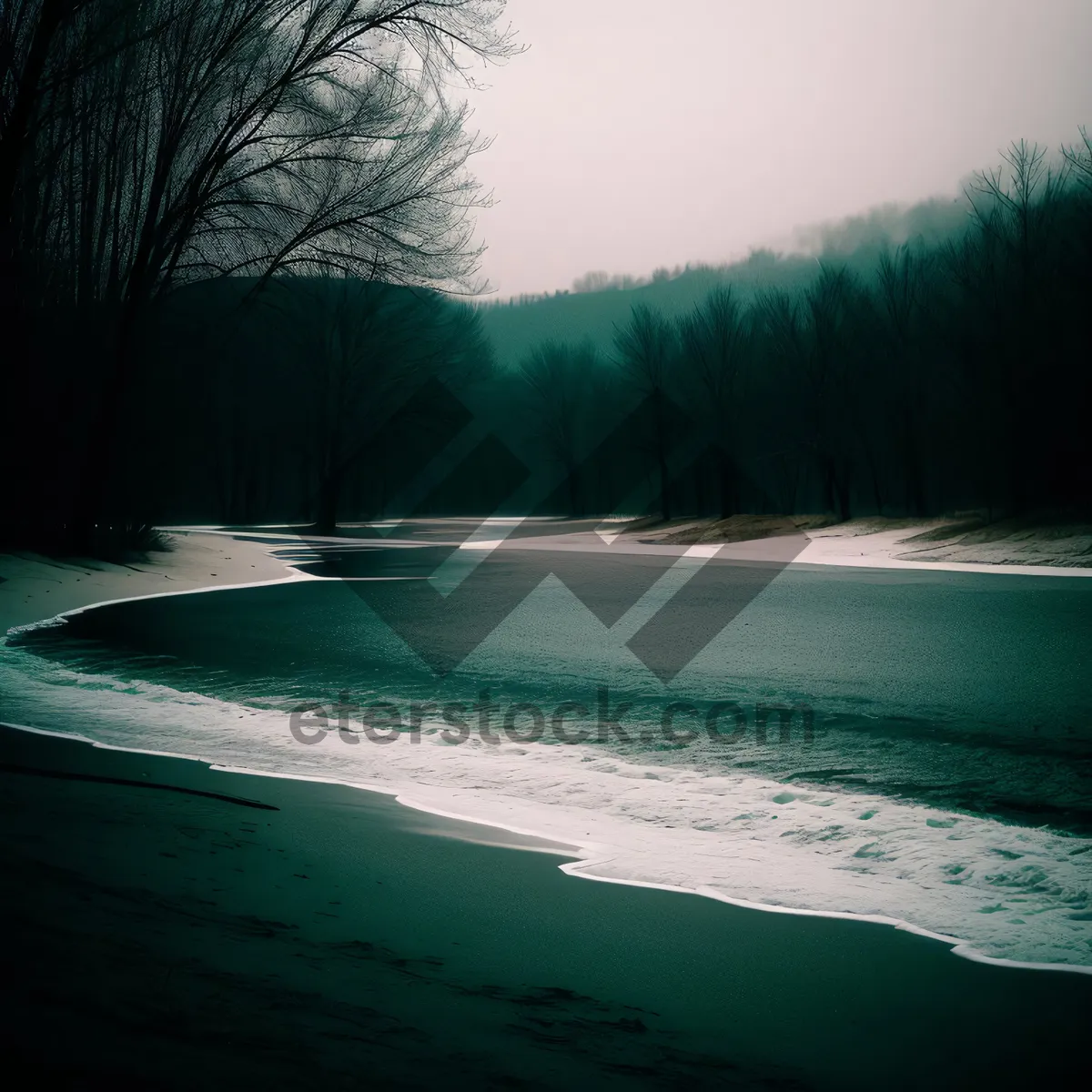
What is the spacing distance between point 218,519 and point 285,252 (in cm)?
4552

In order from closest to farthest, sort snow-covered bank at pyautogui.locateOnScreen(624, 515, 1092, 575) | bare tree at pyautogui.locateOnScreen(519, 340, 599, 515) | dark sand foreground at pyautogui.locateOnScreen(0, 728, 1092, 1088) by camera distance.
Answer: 1. dark sand foreground at pyautogui.locateOnScreen(0, 728, 1092, 1088)
2. snow-covered bank at pyautogui.locateOnScreen(624, 515, 1092, 575)
3. bare tree at pyautogui.locateOnScreen(519, 340, 599, 515)

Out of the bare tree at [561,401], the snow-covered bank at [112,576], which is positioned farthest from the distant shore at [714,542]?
the bare tree at [561,401]

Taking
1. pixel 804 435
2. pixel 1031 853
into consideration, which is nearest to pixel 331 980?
pixel 1031 853

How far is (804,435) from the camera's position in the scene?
51500 mm

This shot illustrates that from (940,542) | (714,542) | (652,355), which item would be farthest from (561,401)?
(940,542)

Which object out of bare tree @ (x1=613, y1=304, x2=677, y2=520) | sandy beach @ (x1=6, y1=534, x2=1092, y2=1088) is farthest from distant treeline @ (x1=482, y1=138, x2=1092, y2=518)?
sandy beach @ (x1=6, y1=534, x2=1092, y2=1088)

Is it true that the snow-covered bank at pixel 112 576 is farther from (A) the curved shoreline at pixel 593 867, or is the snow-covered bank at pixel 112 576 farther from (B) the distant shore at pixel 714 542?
(A) the curved shoreline at pixel 593 867

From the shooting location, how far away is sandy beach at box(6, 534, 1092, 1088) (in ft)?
6.55

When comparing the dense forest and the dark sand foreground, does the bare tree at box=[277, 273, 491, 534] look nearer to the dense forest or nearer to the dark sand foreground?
the dense forest

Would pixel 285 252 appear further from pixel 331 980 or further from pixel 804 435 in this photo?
pixel 804 435

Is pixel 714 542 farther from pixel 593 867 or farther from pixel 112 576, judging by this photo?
pixel 593 867

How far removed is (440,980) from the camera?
253cm

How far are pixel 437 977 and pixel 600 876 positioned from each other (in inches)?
40.8

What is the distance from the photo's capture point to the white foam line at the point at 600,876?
2.80 metres
